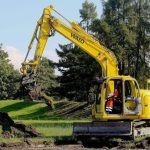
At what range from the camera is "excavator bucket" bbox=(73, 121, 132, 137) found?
20.7m

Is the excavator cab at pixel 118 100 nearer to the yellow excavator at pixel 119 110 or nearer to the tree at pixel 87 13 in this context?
the yellow excavator at pixel 119 110

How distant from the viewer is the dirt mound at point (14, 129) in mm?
23909

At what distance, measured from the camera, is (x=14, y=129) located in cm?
2444

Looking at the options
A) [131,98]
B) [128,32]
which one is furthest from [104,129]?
[128,32]

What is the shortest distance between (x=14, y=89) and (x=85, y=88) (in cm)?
3521

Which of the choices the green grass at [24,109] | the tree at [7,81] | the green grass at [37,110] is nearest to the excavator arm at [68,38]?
the green grass at [37,110]

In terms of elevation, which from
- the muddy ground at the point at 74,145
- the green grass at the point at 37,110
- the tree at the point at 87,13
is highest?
the tree at the point at 87,13

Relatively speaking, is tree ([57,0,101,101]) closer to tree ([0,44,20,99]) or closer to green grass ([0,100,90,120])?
green grass ([0,100,90,120])

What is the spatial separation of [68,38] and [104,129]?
7.40 metres

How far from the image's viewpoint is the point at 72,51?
78062 millimetres

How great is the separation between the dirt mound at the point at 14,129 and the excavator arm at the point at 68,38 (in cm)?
204

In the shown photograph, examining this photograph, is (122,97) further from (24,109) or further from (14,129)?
(24,109)

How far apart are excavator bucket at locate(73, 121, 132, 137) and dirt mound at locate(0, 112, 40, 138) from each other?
10.7 feet

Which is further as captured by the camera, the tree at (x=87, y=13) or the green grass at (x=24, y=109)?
the tree at (x=87, y=13)
